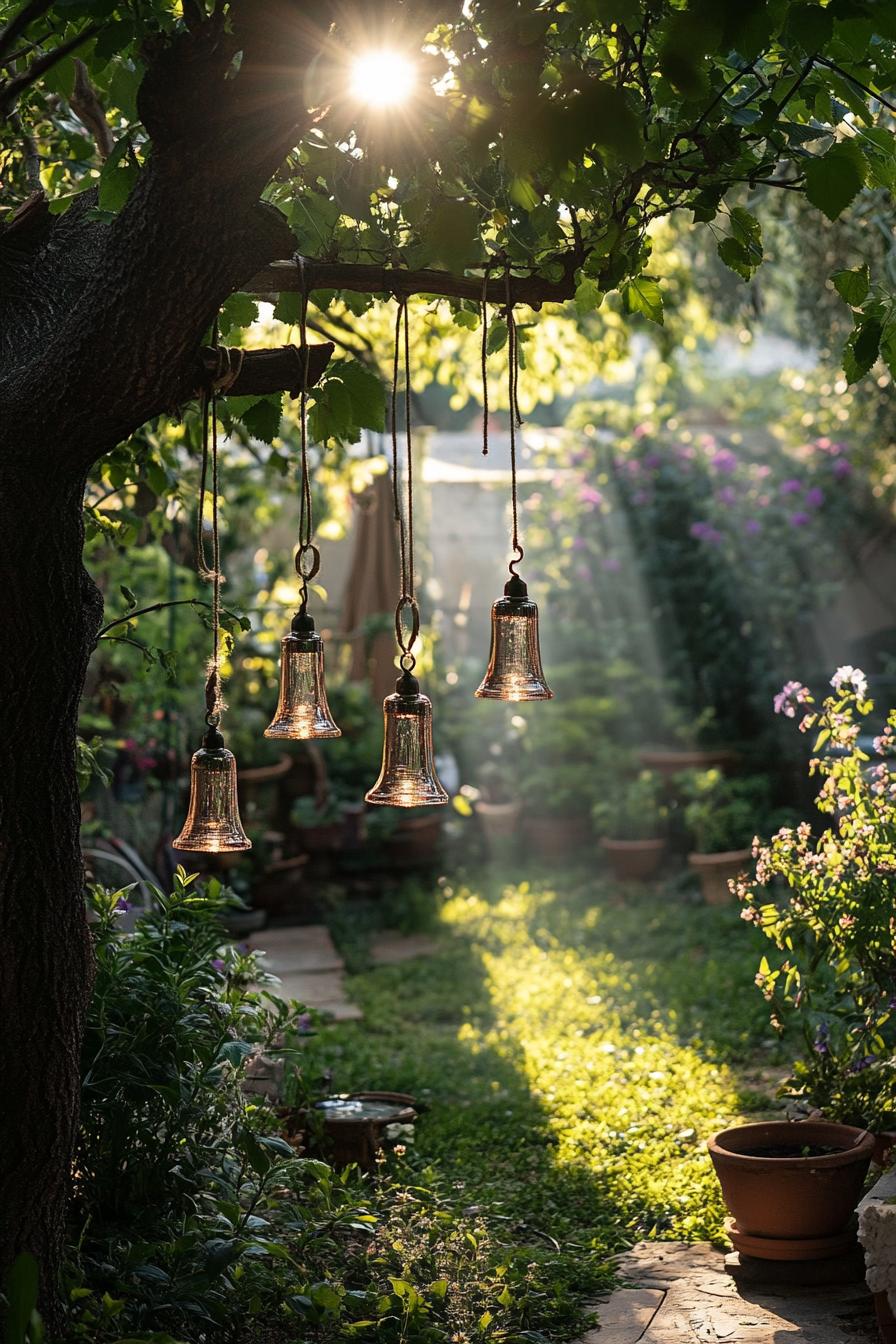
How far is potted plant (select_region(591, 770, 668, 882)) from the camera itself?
9.76 meters

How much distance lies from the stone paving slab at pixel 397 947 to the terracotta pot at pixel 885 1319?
4.93 metres

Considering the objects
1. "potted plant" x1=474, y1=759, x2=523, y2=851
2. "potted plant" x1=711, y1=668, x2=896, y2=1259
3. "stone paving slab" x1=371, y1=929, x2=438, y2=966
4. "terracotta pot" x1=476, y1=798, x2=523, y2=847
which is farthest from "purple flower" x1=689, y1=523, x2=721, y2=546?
"potted plant" x1=711, y1=668, x2=896, y2=1259

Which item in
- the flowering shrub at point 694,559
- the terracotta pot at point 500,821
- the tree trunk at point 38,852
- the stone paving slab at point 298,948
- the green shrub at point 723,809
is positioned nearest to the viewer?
the tree trunk at point 38,852

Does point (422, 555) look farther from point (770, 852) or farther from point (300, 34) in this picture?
point (300, 34)

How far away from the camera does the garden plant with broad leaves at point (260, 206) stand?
2691 mm

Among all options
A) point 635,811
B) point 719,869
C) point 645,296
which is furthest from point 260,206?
point 635,811

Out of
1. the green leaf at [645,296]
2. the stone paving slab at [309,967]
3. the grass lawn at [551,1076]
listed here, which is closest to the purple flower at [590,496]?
the grass lawn at [551,1076]

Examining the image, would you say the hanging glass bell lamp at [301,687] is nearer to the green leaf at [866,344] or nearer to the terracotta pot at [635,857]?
the green leaf at [866,344]

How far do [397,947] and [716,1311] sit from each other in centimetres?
489

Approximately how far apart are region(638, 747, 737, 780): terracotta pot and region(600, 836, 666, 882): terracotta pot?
0.57 meters

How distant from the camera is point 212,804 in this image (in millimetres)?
3523

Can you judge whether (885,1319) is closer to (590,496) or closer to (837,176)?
(837,176)

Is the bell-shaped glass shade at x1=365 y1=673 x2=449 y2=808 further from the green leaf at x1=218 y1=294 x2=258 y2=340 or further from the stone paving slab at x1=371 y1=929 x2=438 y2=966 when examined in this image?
the stone paving slab at x1=371 y1=929 x2=438 y2=966

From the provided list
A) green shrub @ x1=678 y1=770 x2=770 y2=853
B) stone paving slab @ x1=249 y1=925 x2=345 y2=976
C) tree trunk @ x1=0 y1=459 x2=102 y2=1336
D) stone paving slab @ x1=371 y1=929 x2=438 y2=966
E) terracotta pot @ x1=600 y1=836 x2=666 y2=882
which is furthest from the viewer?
terracotta pot @ x1=600 y1=836 x2=666 y2=882
